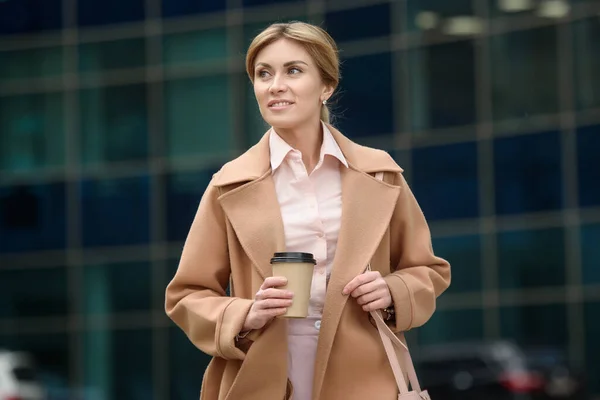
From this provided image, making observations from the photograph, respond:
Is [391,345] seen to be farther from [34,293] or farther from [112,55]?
[34,293]

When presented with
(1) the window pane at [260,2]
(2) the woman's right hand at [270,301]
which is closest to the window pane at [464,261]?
(1) the window pane at [260,2]

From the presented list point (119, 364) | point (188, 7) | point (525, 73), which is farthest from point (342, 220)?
point (119, 364)

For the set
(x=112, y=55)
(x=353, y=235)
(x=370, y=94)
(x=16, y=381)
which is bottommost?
(x=16, y=381)

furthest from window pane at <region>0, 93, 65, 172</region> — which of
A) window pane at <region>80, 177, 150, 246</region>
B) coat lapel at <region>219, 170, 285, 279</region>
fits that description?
coat lapel at <region>219, 170, 285, 279</region>

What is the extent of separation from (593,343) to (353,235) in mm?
17597

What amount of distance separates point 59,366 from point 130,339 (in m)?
1.62

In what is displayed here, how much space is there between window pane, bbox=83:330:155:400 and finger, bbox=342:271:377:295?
2164 cm

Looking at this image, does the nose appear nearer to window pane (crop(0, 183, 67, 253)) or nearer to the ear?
the ear

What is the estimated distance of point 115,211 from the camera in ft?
84.4

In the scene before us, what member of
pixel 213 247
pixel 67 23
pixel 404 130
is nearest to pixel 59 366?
pixel 67 23

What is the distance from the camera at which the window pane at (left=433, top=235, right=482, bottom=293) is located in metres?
22.1

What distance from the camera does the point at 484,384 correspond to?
19.4 m

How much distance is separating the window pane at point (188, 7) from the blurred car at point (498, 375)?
8.24m

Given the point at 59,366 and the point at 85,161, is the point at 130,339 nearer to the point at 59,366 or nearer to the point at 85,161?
the point at 59,366
